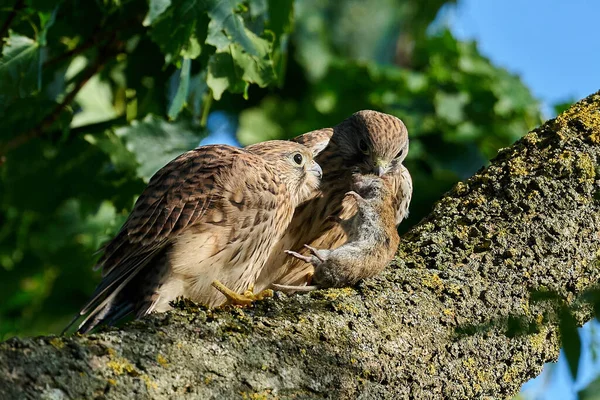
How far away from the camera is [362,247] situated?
11.2 feet

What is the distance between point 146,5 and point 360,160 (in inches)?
53.1

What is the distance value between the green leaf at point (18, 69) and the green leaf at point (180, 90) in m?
0.62

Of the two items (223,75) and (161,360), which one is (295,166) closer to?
(223,75)

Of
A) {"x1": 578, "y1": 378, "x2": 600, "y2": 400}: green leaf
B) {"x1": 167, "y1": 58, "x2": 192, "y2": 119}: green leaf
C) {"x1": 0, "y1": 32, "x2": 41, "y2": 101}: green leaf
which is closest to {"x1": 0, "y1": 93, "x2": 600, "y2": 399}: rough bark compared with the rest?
{"x1": 578, "y1": 378, "x2": 600, "y2": 400}: green leaf

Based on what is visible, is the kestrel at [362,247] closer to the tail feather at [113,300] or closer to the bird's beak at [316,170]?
the bird's beak at [316,170]

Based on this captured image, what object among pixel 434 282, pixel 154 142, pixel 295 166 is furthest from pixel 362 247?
pixel 154 142

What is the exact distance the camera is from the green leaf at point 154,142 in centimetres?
454

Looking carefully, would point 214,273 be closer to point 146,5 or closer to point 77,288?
point 146,5

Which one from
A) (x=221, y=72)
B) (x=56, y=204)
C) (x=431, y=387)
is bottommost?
(x=431, y=387)

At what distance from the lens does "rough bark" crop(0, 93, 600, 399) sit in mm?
2051

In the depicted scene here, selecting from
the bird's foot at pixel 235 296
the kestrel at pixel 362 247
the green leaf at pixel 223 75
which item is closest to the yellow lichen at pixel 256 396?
the kestrel at pixel 362 247

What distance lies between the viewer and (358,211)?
12.4 ft

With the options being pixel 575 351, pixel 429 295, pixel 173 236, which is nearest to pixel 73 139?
pixel 173 236

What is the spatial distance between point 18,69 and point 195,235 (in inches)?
45.3
